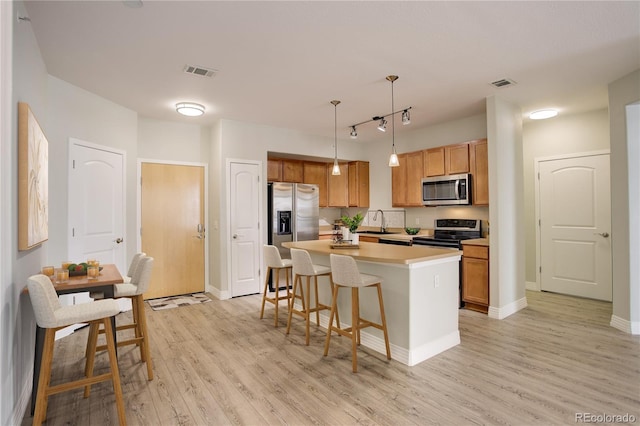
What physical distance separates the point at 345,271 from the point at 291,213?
3011mm

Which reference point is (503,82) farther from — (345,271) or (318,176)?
(318,176)

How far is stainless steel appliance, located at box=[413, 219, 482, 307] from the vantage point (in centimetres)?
470

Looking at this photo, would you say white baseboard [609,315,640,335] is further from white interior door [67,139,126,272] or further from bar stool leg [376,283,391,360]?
white interior door [67,139,126,272]

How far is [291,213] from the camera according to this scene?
5.77m

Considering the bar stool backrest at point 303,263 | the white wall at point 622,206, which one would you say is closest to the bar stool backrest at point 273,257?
the bar stool backrest at point 303,263

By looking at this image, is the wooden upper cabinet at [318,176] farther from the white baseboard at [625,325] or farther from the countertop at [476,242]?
the white baseboard at [625,325]

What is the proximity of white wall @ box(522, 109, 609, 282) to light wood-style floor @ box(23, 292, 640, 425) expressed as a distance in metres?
1.85

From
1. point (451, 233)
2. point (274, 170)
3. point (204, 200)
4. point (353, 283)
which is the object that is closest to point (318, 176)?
point (274, 170)

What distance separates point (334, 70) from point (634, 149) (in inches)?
125

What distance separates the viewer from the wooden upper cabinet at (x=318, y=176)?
6.43 m

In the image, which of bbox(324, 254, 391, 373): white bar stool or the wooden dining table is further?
bbox(324, 254, 391, 373): white bar stool

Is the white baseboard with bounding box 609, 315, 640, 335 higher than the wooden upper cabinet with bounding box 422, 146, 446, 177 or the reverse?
the reverse

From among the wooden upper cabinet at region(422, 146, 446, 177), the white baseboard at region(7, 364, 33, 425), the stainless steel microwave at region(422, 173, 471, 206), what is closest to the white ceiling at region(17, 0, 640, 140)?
the wooden upper cabinet at region(422, 146, 446, 177)

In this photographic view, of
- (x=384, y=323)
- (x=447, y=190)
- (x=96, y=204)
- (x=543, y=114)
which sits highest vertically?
(x=543, y=114)
